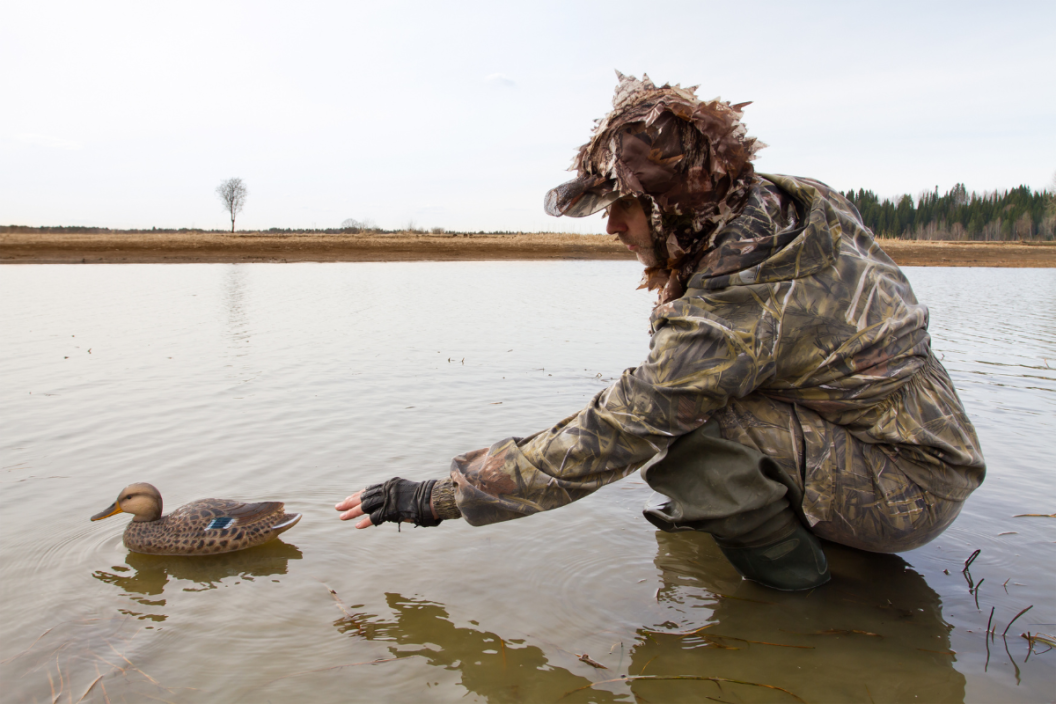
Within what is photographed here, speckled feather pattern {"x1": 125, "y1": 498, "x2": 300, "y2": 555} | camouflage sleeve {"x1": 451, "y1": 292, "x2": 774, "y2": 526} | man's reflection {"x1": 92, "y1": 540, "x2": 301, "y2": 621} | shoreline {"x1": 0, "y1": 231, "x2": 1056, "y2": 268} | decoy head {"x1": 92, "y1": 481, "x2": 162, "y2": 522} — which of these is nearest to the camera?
camouflage sleeve {"x1": 451, "y1": 292, "x2": 774, "y2": 526}

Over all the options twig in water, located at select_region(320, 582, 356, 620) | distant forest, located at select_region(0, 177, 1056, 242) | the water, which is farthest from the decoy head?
distant forest, located at select_region(0, 177, 1056, 242)

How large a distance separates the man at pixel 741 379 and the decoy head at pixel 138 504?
58.9 inches

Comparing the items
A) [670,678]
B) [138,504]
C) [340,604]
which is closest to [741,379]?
[670,678]

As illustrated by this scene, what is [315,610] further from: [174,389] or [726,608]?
[174,389]

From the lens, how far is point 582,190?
7.48ft

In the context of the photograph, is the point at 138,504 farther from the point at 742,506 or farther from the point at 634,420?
the point at 742,506

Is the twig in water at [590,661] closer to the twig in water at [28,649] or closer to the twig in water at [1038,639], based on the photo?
the twig in water at [1038,639]

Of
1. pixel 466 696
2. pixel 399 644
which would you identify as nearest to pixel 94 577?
pixel 399 644

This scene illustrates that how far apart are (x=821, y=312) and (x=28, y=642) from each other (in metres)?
2.81

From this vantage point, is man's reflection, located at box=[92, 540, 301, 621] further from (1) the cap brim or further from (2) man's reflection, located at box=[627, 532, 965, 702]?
(1) the cap brim

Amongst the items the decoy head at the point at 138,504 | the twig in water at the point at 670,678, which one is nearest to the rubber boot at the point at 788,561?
the twig in water at the point at 670,678

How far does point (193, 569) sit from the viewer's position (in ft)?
10.0

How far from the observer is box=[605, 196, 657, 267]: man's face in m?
2.29

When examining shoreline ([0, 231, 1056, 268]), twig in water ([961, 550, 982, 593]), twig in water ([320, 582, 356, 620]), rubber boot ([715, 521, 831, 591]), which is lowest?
twig in water ([320, 582, 356, 620])
